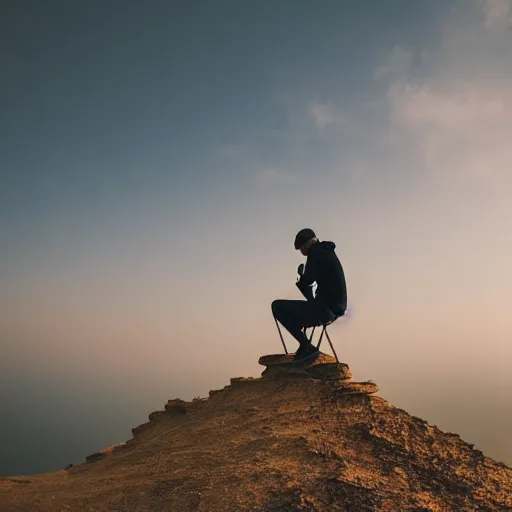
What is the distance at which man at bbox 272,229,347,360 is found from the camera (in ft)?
32.9

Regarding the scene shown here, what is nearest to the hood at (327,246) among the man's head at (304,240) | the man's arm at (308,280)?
the man's head at (304,240)

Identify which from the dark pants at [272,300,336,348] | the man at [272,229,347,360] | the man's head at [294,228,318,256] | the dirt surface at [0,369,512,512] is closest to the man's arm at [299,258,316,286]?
the man at [272,229,347,360]

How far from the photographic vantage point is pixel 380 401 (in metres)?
9.69

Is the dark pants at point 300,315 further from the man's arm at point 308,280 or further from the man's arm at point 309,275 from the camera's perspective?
the man's arm at point 309,275

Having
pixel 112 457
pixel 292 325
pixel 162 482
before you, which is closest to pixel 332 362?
pixel 292 325

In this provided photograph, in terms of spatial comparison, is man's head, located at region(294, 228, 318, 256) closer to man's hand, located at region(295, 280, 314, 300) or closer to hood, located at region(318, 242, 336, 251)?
hood, located at region(318, 242, 336, 251)

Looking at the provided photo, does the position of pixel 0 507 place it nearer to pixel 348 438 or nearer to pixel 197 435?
pixel 197 435

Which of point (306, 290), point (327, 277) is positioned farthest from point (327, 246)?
point (306, 290)

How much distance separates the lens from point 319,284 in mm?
10203

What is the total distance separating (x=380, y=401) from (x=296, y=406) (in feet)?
6.91

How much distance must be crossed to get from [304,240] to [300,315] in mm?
2068

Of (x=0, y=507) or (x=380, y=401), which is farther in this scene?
(x=380, y=401)

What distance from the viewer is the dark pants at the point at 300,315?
10259mm

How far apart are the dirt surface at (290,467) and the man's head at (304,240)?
11.5 ft
